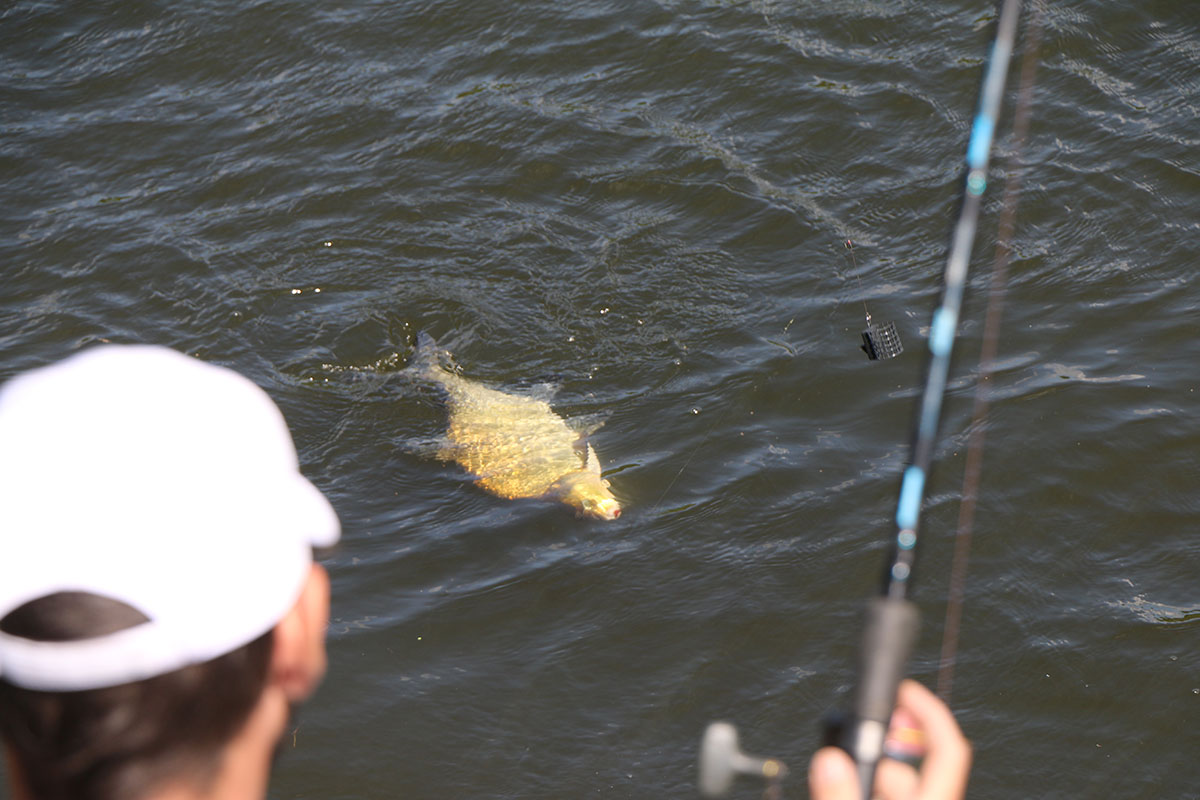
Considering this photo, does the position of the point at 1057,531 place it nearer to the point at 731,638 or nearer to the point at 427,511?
the point at 731,638

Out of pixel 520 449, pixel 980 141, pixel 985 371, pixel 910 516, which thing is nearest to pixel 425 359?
pixel 520 449

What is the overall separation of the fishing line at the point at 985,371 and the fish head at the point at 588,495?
1522mm

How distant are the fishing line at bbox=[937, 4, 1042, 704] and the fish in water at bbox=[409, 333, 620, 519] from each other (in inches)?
60.1

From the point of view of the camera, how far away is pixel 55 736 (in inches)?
37.8

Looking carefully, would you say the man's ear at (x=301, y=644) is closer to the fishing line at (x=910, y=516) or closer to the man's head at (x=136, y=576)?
the man's head at (x=136, y=576)

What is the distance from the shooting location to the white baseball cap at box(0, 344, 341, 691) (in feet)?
3.11

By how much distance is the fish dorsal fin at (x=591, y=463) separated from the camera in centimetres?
553

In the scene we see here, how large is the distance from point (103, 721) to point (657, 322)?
5.57 meters

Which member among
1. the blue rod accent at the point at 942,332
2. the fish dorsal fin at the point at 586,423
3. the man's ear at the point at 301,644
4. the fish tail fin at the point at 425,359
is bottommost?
the fish dorsal fin at the point at 586,423

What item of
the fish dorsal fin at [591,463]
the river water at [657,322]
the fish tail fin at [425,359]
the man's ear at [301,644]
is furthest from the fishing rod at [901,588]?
the fish tail fin at [425,359]

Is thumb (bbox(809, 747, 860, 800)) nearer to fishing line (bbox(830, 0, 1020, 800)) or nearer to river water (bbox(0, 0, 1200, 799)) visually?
fishing line (bbox(830, 0, 1020, 800))

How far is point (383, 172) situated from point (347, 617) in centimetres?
370

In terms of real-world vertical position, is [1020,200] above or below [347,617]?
above

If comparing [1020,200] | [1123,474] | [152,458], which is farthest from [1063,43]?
[152,458]
